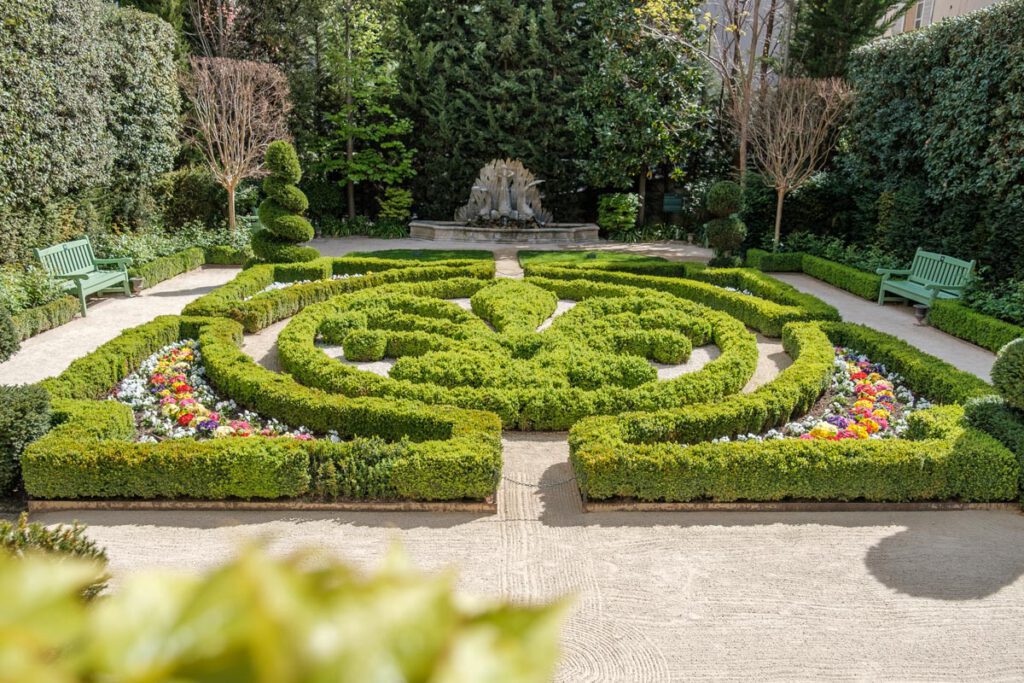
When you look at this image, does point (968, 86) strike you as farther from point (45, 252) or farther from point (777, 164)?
point (45, 252)

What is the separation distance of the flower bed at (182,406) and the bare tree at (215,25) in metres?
18.1

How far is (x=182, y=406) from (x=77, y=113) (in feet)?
34.1

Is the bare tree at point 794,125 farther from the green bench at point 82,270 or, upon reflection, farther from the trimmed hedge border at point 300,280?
the green bench at point 82,270

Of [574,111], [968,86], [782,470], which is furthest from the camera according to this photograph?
[574,111]

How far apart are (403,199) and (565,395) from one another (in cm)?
1917

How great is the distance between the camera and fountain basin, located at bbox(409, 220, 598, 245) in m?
24.1

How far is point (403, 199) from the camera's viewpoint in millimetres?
26688

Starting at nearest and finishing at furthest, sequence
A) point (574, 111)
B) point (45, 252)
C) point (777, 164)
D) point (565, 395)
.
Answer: point (565, 395) → point (45, 252) → point (777, 164) → point (574, 111)

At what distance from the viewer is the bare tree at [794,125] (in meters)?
19.2

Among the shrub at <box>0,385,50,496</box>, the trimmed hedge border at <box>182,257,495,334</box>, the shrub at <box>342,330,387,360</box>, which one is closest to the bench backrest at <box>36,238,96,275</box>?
the trimmed hedge border at <box>182,257,495,334</box>

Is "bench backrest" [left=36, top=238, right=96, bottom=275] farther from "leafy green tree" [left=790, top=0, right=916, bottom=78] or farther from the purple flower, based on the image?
"leafy green tree" [left=790, top=0, right=916, bottom=78]

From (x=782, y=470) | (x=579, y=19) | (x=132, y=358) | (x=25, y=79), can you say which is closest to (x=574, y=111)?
(x=579, y=19)

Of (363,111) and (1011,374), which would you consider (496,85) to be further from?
(1011,374)

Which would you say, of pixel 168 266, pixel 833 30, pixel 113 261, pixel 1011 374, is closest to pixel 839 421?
pixel 1011 374
